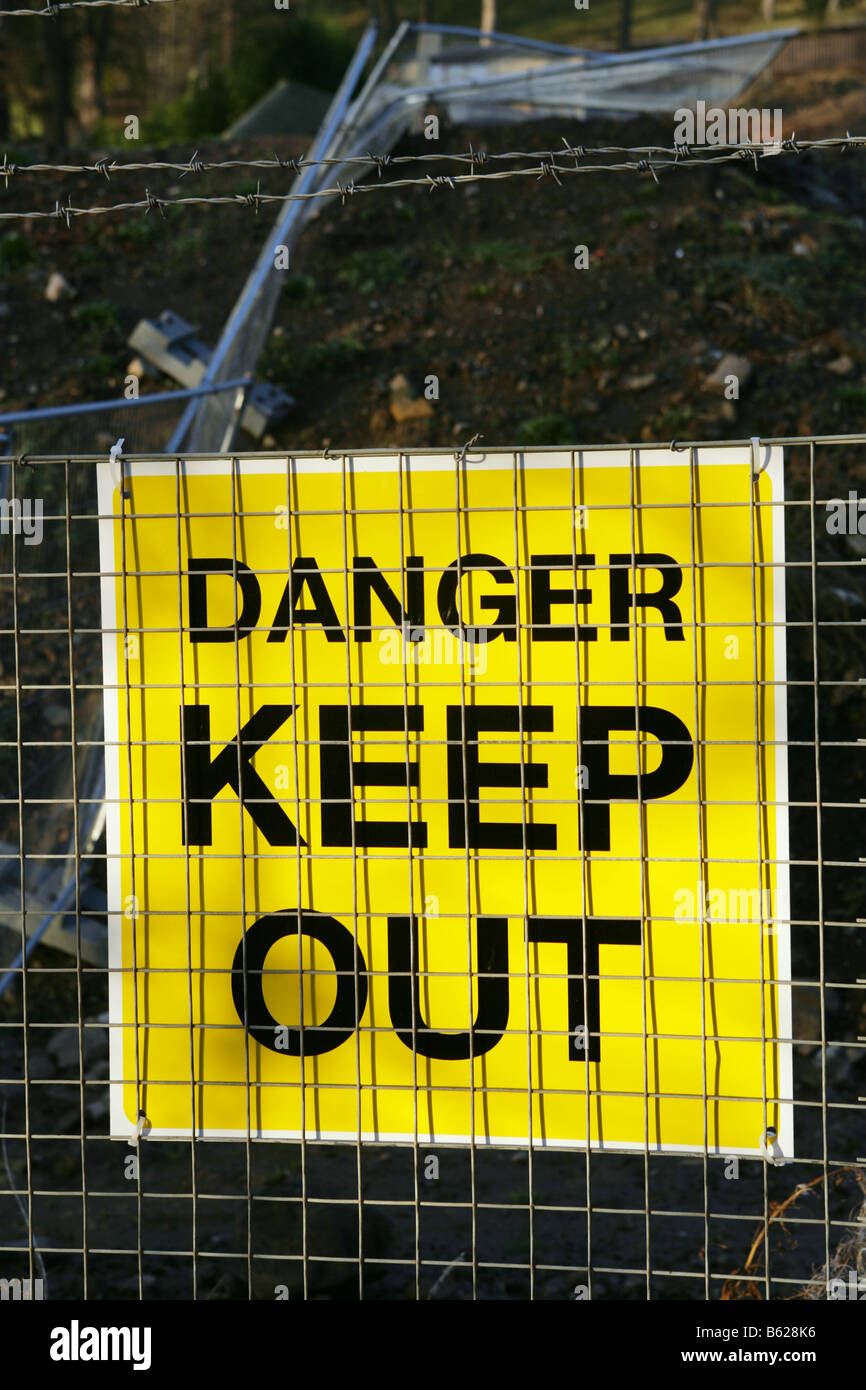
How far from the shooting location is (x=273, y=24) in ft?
74.1

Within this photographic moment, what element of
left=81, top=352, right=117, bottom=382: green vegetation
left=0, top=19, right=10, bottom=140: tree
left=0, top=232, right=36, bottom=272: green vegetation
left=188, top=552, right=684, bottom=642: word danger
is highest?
left=0, top=19, right=10, bottom=140: tree

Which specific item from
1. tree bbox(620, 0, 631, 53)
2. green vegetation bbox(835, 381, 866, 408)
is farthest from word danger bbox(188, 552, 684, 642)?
tree bbox(620, 0, 631, 53)

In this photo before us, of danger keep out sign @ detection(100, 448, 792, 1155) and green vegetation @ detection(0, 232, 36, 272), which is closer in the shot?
danger keep out sign @ detection(100, 448, 792, 1155)

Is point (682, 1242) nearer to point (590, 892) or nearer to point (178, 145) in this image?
point (590, 892)

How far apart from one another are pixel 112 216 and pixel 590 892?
506 inches

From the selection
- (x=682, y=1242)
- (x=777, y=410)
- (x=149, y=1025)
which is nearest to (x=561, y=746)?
(x=149, y=1025)

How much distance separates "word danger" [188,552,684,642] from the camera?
2.79 m

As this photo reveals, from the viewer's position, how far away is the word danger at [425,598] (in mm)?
2789

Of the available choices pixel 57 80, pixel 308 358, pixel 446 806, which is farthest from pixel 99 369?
pixel 57 80

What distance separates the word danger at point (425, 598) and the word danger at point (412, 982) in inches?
28.5

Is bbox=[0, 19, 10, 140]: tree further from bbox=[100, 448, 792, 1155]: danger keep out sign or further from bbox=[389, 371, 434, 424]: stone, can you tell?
bbox=[100, 448, 792, 1155]: danger keep out sign

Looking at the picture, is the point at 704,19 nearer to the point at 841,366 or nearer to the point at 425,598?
the point at 841,366

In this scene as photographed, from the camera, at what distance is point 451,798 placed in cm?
285

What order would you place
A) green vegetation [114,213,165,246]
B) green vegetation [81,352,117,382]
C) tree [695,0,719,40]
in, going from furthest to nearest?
tree [695,0,719,40] → green vegetation [114,213,165,246] → green vegetation [81,352,117,382]
